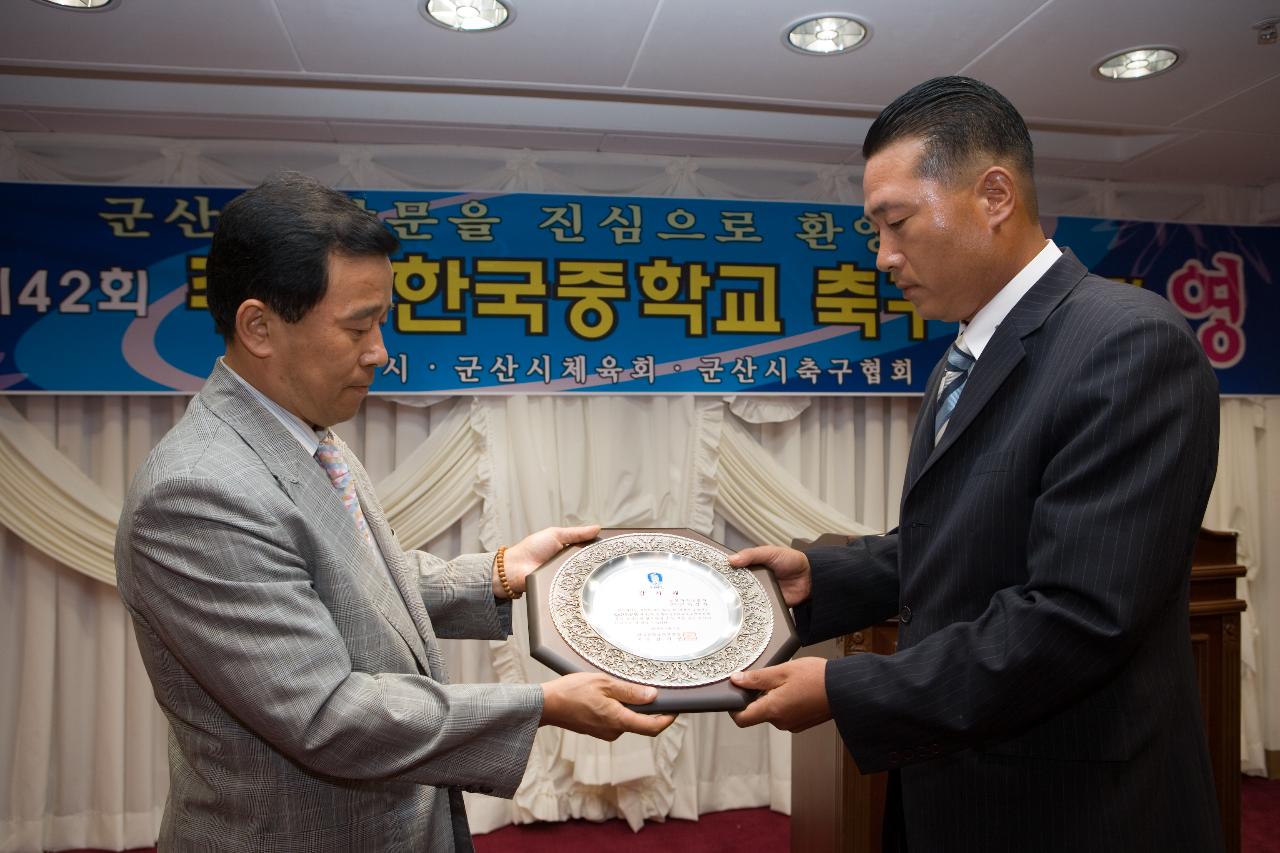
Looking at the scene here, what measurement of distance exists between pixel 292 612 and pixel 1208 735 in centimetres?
270

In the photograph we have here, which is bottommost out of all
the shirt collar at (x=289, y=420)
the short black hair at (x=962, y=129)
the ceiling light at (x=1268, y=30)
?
the shirt collar at (x=289, y=420)

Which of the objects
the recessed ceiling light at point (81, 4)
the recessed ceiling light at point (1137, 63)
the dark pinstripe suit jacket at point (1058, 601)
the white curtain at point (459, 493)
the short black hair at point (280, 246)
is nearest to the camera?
the dark pinstripe suit jacket at point (1058, 601)

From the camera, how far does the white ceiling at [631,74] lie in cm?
266

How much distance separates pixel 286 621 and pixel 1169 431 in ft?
4.06

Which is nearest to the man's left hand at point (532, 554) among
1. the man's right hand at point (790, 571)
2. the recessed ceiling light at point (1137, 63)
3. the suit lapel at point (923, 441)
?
the man's right hand at point (790, 571)

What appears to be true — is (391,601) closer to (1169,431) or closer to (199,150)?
(1169,431)

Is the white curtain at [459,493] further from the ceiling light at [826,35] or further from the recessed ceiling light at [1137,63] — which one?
the recessed ceiling light at [1137,63]

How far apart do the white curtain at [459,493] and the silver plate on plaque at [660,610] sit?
1.90m

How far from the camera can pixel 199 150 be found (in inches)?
138

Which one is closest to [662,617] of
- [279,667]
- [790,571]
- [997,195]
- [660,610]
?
[660,610]

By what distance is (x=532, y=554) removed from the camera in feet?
6.49

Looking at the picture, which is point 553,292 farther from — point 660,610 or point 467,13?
point 660,610

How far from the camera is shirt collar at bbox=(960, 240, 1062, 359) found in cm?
148

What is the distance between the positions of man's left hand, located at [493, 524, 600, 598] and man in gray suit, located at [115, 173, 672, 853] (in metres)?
0.45
